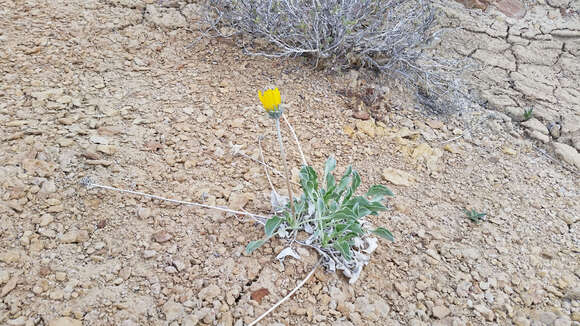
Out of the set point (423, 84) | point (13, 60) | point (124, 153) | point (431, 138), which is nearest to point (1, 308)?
point (124, 153)

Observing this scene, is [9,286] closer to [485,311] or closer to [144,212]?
[144,212]

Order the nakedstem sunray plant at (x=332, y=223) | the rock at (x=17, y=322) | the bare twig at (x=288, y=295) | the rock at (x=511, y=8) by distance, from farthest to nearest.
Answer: the rock at (x=511, y=8) → the nakedstem sunray plant at (x=332, y=223) → the bare twig at (x=288, y=295) → the rock at (x=17, y=322)

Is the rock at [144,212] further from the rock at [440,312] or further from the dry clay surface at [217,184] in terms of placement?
the rock at [440,312]

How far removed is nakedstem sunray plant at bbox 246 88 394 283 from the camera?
1590 millimetres

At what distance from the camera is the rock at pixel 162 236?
166 centimetres

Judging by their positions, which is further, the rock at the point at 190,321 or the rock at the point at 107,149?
the rock at the point at 107,149

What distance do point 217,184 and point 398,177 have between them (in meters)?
0.89

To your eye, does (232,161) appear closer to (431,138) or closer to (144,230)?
(144,230)

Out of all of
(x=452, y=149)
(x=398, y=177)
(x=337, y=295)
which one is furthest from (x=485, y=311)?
(x=452, y=149)

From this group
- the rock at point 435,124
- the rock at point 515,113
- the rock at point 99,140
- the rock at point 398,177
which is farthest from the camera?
the rock at point 515,113

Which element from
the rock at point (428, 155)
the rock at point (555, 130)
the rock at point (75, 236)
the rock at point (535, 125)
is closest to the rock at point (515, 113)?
the rock at point (535, 125)

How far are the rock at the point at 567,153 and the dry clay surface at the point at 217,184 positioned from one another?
0.06m

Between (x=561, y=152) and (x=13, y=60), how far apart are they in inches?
120

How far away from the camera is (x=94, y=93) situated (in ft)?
7.23
